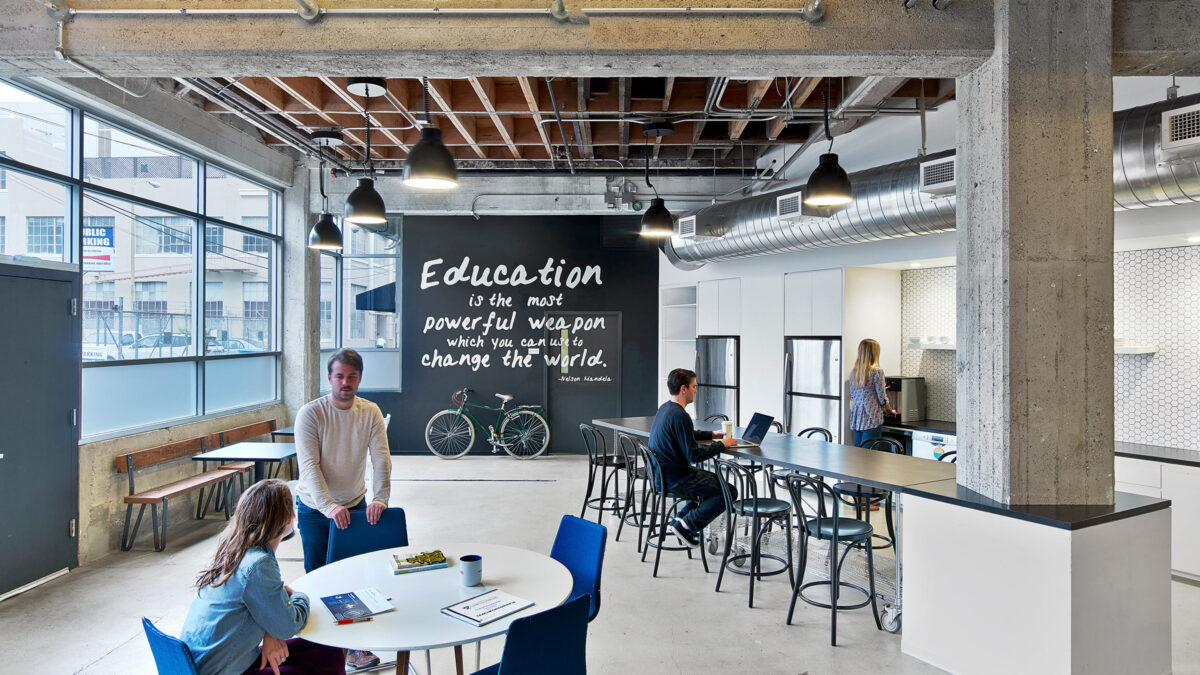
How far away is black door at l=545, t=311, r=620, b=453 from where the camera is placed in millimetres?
9508

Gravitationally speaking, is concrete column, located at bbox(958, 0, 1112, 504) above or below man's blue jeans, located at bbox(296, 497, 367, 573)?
above

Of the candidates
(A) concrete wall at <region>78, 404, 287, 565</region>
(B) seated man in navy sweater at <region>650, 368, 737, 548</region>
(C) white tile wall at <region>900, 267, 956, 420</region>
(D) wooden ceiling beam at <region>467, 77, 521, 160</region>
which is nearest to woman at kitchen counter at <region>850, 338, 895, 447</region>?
(C) white tile wall at <region>900, 267, 956, 420</region>

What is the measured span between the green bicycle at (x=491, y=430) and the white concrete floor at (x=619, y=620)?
11.3ft

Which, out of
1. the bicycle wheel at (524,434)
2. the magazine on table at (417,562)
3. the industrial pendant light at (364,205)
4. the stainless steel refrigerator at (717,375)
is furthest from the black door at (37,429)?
the stainless steel refrigerator at (717,375)

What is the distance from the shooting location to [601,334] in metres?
9.52

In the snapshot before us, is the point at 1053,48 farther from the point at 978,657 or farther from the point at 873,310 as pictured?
the point at 873,310

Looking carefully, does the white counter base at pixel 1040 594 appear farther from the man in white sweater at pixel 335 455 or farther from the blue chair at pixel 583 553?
the man in white sweater at pixel 335 455

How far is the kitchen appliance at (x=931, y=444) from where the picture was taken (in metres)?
5.82

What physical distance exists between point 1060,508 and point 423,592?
270 cm

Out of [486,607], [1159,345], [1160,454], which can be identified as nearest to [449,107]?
[486,607]

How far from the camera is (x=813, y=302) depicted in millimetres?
6930

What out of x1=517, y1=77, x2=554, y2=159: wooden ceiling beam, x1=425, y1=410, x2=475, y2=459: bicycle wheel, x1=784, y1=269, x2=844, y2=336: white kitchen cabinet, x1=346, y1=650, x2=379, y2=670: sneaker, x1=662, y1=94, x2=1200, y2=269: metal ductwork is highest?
x1=517, y1=77, x2=554, y2=159: wooden ceiling beam

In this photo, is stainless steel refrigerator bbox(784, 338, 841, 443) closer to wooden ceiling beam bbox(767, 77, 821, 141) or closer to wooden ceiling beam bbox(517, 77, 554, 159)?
wooden ceiling beam bbox(767, 77, 821, 141)

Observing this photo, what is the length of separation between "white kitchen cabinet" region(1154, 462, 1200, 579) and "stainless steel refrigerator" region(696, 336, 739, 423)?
4.20 meters
